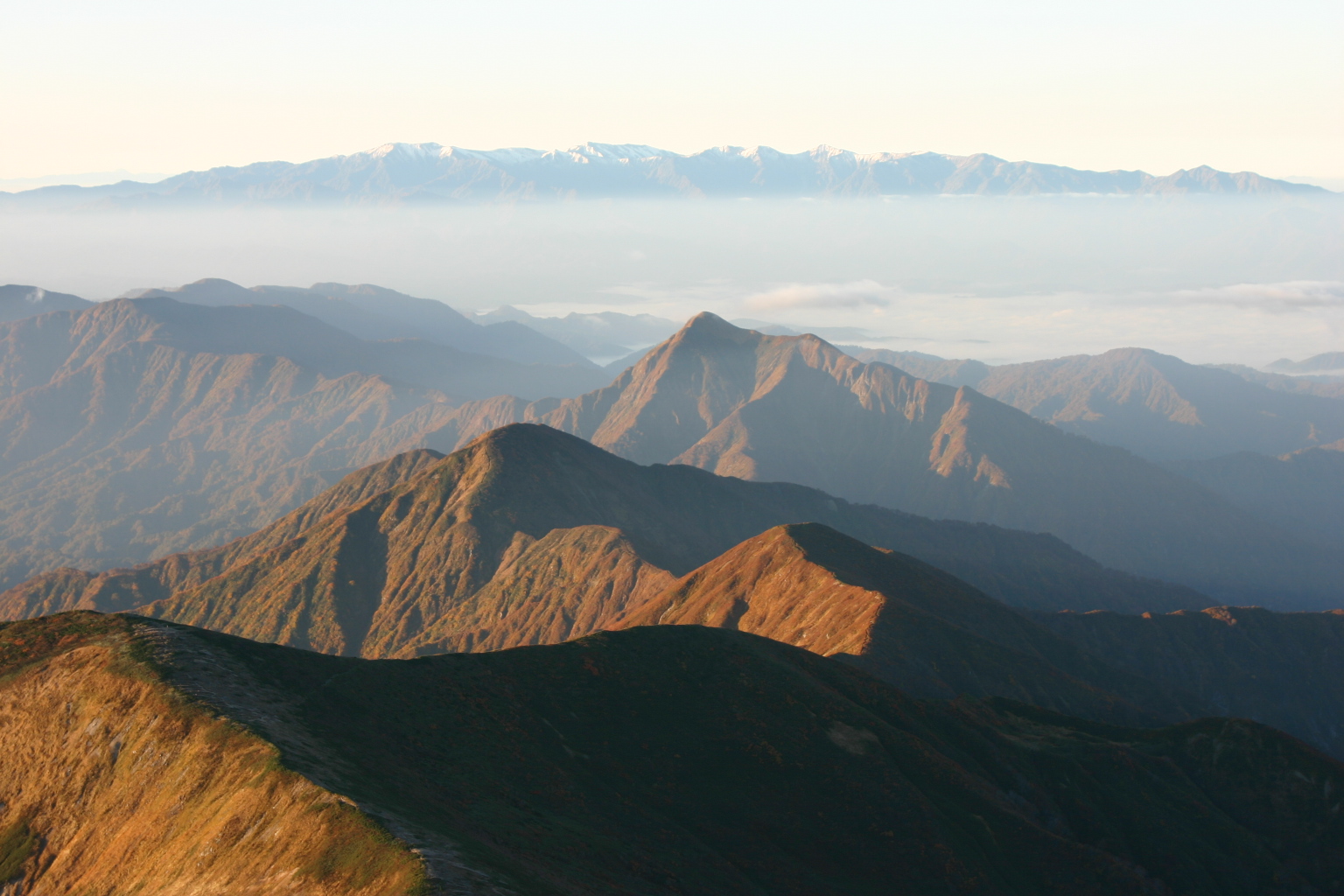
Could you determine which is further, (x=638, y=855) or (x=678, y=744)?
(x=678, y=744)

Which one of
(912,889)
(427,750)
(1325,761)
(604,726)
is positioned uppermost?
(427,750)

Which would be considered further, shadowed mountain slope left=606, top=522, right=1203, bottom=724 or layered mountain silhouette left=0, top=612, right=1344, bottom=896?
shadowed mountain slope left=606, top=522, right=1203, bottom=724

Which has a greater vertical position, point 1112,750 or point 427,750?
point 427,750

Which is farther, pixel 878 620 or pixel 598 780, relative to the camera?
pixel 878 620

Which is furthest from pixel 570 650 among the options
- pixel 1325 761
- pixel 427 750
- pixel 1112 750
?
pixel 1325 761

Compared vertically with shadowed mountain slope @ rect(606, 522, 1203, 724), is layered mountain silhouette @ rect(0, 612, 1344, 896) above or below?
above

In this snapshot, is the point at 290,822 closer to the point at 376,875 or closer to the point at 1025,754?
the point at 376,875
